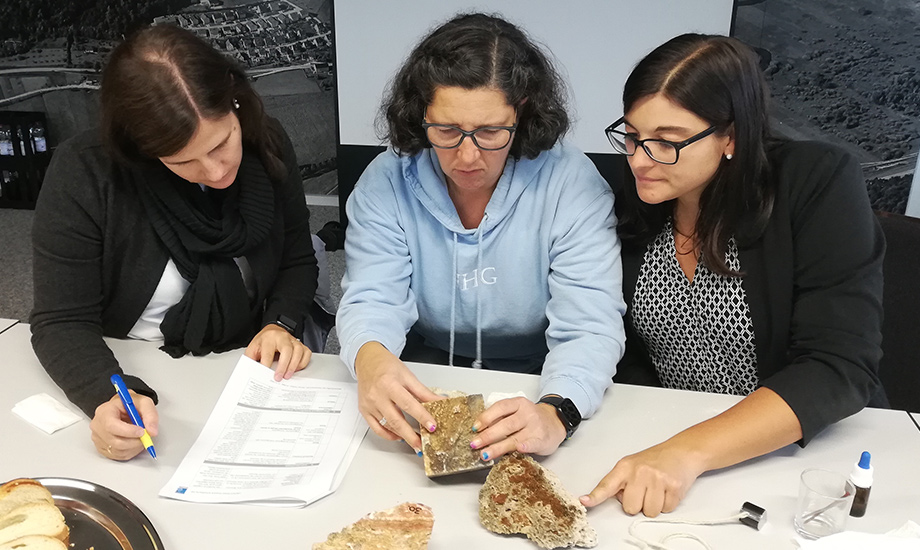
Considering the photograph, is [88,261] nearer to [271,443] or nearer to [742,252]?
[271,443]

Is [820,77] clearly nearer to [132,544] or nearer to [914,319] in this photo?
[914,319]

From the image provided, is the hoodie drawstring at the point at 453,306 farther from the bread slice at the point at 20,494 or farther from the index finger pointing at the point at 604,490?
the bread slice at the point at 20,494

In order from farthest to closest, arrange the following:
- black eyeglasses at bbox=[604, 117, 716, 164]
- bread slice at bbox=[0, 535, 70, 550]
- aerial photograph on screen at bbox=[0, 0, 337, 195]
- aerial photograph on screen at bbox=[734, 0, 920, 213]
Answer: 1. aerial photograph on screen at bbox=[0, 0, 337, 195]
2. aerial photograph on screen at bbox=[734, 0, 920, 213]
3. black eyeglasses at bbox=[604, 117, 716, 164]
4. bread slice at bbox=[0, 535, 70, 550]

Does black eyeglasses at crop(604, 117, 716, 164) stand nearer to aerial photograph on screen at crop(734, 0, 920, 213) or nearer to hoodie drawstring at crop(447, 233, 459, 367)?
hoodie drawstring at crop(447, 233, 459, 367)

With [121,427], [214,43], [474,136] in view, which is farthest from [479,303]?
[214,43]

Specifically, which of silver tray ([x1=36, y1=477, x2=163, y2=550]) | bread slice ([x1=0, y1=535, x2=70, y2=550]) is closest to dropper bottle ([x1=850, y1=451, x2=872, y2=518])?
silver tray ([x1=36, y1=477, x2=163, y2=550])

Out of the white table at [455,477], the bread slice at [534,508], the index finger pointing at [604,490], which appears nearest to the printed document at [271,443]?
the white table at [455,477]

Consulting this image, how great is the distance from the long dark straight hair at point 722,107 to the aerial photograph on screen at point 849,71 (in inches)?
84.5

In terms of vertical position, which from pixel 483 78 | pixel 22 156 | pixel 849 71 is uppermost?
pixel 483 78

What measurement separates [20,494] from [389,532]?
1.68 feet

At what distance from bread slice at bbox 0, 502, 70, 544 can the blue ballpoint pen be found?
158 millimetres

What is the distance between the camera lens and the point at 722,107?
125 cm

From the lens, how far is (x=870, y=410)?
50.1 inches

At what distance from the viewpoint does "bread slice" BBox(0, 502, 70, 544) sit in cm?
91
